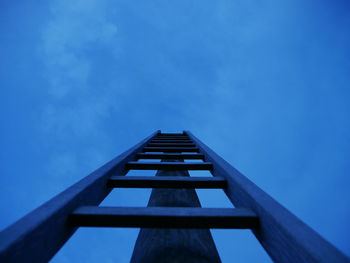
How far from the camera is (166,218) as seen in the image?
3.80ft

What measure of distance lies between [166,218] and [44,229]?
1.95 ft

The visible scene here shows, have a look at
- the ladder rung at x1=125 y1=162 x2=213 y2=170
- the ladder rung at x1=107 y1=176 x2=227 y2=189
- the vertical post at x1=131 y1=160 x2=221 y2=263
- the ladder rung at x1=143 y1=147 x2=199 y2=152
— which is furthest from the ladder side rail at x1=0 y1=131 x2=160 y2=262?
the ladder rung at x1=143 y1=147 x2=199 y2=152

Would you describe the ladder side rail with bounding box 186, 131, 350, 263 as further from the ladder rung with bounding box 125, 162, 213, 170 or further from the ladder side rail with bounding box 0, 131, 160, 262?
the ladder side rail with bounding box 0, 131, 160, 262

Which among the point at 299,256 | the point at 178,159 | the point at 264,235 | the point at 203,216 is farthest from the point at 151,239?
the point at 178,159

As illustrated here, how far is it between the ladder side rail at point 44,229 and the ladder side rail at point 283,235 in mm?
1087

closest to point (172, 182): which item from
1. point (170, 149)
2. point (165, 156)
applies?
point (165, 156)

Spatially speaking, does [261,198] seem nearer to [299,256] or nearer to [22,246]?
[299,256]

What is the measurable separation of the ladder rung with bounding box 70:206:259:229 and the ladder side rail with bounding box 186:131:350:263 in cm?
9

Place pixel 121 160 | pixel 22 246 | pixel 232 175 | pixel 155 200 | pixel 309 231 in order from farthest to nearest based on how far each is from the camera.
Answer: pixel 121 160 → pixel 155 200 → pixel 232 175 → pixel 309 231 → pixel 22 246

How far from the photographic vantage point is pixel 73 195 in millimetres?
1255

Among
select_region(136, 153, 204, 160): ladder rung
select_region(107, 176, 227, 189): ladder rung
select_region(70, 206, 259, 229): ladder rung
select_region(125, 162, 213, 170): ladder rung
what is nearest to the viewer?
select_region(70, 206, 259, 229): ladder rung

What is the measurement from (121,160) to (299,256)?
6.07 feet

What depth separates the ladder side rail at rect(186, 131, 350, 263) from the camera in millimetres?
776

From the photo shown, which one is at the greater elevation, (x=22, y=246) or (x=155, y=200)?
(x=155, y=200)
